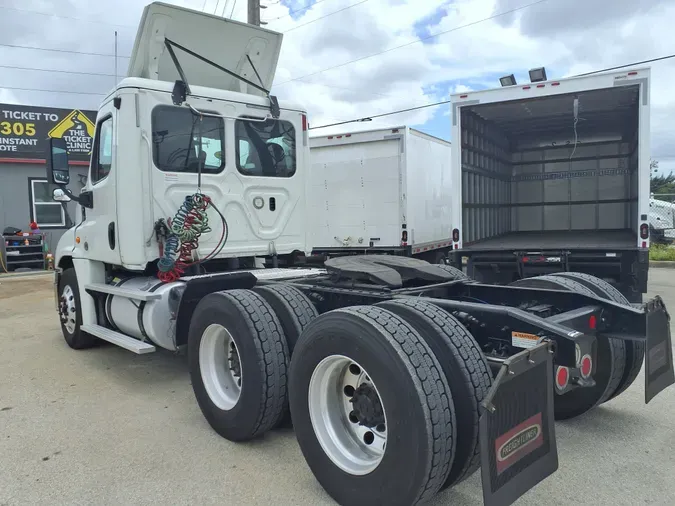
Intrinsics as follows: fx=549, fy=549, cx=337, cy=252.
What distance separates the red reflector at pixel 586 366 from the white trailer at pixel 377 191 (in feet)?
23.0

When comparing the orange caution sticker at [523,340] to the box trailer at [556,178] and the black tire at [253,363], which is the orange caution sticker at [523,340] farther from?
the box trailer at [556,178]

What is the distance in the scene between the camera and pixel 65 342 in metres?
7.22

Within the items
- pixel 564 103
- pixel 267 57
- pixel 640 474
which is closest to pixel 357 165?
pixel 564 103

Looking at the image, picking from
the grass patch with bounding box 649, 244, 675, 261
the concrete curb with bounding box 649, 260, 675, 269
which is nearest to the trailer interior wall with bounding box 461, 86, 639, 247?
the concrete curb with bounding box 649, 260, 675, 269

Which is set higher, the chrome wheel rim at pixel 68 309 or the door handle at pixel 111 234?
the door handle at pixel 111 234

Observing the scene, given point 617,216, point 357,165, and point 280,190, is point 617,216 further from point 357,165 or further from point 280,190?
point 280,190

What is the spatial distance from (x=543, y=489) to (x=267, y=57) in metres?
5.12

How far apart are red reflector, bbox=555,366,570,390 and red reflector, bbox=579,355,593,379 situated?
11 centimetres

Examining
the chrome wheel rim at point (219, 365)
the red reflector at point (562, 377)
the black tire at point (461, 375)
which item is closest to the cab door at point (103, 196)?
the chrome wheel rim at point (219, 365)

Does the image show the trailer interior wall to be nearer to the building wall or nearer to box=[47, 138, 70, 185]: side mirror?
box=[47, 138, 70, 185]: side mirror

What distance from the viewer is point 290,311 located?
3.92 metres

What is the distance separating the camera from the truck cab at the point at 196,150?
5.10 meters

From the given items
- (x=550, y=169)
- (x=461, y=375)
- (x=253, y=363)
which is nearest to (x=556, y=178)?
(x=550, y=169)

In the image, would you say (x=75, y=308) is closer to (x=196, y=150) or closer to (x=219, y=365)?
(x=196, y=150)
